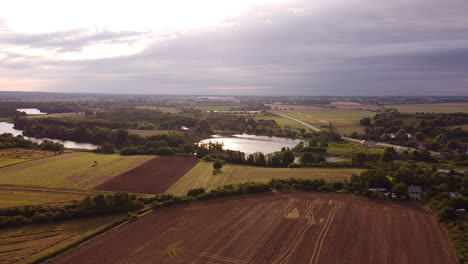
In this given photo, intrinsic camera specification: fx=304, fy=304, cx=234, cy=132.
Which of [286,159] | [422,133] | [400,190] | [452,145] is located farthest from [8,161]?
[422,133]

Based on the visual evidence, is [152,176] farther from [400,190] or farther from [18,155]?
[400,190]

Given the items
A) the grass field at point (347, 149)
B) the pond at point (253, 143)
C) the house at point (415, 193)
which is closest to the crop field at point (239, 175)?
the house at point (415, 193)

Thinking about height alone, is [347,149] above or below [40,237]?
above

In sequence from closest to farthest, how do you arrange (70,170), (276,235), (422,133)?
1. (276,235)
2. (70,170)
3. (422,133)

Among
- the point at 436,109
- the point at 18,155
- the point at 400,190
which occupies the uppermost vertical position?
the point at 436,109

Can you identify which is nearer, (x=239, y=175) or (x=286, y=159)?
(x=239, y=175)

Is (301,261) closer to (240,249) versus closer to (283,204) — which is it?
(240,249)
